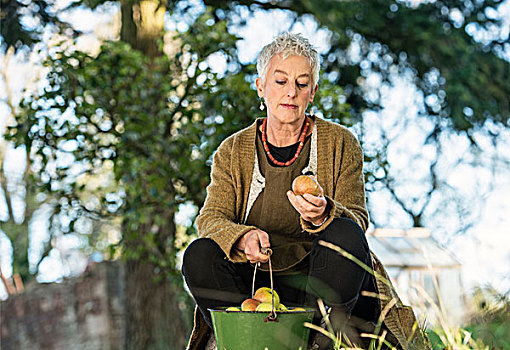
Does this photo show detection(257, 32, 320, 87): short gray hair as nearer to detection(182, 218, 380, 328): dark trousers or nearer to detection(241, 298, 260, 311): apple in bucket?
detection(182, 218, 380, 328): dark trousers

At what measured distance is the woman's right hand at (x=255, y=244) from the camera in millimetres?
2074

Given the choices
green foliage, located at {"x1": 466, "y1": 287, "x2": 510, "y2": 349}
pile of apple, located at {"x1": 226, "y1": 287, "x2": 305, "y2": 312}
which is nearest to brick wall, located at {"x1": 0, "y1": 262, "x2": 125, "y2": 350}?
pile of apple, located at {"x1": 226, "y1": 287, "x2": 305, "y2": 312}

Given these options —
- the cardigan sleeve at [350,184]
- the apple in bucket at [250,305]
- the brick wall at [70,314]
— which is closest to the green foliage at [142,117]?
the cardigan sleeve at [350,184]

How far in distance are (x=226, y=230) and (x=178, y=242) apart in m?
2.71

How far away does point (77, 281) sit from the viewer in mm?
9344

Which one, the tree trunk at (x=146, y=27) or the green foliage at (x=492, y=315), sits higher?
the tree trunk at (x=146, y=27)

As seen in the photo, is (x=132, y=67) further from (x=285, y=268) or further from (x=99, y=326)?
(x=99, y=326)

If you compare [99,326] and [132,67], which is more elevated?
[132,67]

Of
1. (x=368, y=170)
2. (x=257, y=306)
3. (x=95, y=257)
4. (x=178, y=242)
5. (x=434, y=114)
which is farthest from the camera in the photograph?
(x=95, y=257)

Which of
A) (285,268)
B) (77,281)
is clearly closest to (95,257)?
(77,281)

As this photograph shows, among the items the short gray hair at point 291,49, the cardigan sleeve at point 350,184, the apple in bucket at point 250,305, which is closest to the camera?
the apple in bucket at point 250,305

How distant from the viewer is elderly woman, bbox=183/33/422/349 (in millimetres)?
2131

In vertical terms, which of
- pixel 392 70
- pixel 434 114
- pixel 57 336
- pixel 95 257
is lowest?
pixel 57 336

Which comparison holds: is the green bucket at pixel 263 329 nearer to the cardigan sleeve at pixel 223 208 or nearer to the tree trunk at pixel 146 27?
the cardigan sleeve at pixel 223 208
